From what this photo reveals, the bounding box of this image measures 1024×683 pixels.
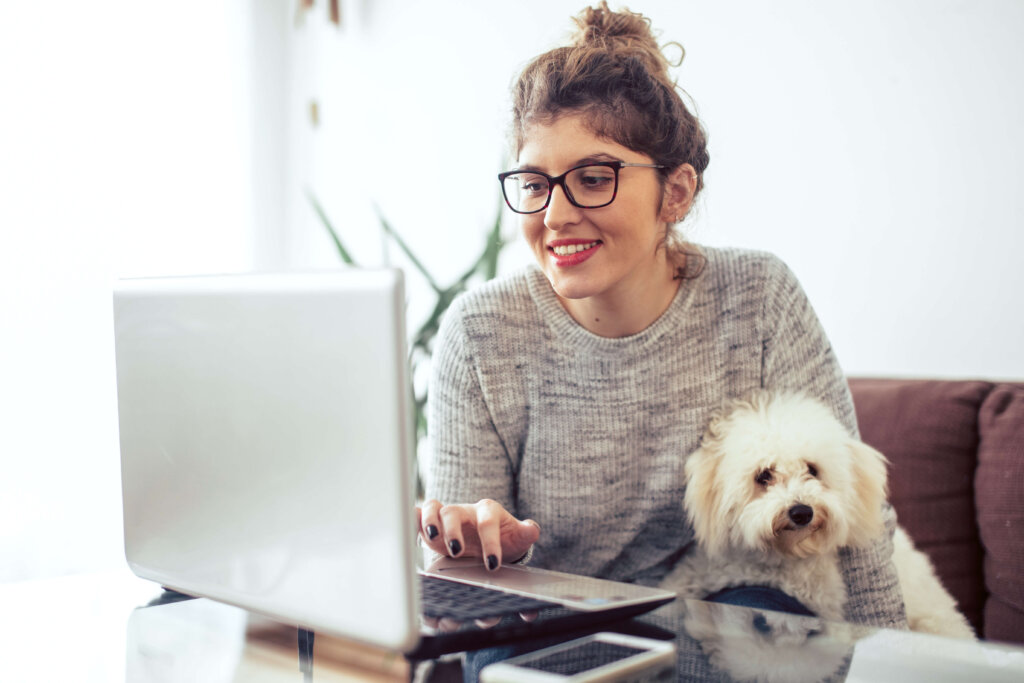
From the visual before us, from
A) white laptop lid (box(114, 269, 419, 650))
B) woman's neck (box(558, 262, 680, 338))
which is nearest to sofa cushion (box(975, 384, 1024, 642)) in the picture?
woman's neck (box(558, 262, 680, 338))

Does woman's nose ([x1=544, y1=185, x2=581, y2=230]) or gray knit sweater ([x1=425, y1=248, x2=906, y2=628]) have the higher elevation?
woman's nose ([x1=544, y1=185, x2=581, y2=230])

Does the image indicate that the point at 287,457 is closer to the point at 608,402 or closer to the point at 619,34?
the point at 608,402

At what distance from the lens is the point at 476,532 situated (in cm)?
93

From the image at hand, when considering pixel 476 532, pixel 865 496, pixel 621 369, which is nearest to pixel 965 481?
pixel 865 496

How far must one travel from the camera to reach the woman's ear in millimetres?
1229

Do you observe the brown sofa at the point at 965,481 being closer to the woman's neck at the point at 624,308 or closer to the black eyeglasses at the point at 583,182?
the woman's neck at the point at 624,308

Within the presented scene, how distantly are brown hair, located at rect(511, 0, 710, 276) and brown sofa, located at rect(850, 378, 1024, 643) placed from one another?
1.96 ft

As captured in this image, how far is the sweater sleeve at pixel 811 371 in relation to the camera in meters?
1.17

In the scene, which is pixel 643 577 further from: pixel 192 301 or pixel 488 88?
pixel 488 88

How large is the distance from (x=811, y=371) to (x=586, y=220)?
0.40 meters

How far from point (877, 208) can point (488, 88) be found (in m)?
1.19

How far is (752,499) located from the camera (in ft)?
3.73

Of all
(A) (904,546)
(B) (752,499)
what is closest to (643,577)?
(B) (752,499)

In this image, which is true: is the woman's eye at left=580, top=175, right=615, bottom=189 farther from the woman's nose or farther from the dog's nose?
the dog's nose
